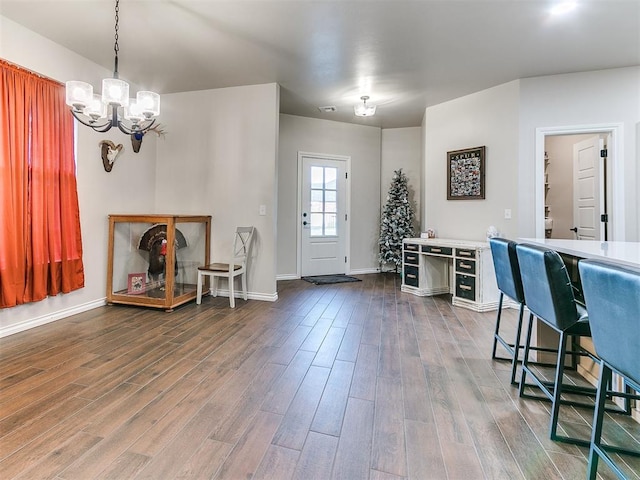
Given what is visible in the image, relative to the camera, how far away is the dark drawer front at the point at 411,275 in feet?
15.0

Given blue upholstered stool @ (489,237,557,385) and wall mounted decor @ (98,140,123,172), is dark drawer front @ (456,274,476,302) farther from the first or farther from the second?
wall mounted decor @ (98,140,123,172)

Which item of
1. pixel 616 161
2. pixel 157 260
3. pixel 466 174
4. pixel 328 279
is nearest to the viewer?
pixel 616 161

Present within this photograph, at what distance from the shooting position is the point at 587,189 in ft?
14.0

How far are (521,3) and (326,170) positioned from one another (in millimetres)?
3643

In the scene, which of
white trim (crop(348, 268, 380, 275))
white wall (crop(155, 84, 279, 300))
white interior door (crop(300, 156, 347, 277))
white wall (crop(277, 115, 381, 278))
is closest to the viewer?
white wall (crop(155, 84, 279, 300))

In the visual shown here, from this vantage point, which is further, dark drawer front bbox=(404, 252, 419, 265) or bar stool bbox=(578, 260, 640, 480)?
dark drawer front bbox=(404, 252, 419, 265)

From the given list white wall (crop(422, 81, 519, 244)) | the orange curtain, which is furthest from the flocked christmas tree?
the orange curtain

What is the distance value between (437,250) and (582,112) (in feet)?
7.60

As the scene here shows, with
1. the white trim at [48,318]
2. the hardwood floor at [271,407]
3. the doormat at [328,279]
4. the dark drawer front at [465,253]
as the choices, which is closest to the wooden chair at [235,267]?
the hardwood floor at [271,407]

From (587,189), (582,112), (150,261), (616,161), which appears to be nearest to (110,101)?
(150,261)

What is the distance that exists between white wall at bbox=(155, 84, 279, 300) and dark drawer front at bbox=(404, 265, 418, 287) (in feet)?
6.38

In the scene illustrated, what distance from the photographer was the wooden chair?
3.83 metres

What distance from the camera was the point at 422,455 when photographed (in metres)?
1.44

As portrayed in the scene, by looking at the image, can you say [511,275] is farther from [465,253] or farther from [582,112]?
[582,112]
